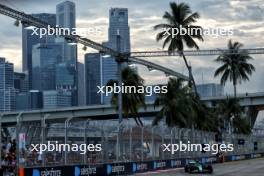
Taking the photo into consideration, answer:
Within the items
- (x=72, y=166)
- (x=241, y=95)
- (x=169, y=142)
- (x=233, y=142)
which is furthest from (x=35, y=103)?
(x=72, y=166)

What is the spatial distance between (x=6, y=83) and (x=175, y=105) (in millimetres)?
24601

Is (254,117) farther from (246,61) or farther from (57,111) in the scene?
(57,111)

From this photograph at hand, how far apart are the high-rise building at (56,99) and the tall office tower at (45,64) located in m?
5.64

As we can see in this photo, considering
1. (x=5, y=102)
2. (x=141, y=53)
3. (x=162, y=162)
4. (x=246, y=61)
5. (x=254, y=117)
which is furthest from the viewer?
(x=254, y=117)

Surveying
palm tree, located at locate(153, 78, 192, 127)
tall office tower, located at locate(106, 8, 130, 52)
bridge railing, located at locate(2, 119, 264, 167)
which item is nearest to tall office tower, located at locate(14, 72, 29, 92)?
palm tree, located at locate(153, 78, 192, 127)

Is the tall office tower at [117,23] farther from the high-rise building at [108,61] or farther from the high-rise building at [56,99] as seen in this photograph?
the high-rise building at [56,99]

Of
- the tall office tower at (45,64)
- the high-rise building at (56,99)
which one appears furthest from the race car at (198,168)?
the high-rise building at (56,99)

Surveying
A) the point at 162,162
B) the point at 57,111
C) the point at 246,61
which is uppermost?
the point at 246,61

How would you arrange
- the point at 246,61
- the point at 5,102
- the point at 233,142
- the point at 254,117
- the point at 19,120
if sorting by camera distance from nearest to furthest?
the point at 19,120 < the point at 233,142 < the point at 5,102 < the point at 246,61 < the point at 254,117

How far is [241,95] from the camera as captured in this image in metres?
114

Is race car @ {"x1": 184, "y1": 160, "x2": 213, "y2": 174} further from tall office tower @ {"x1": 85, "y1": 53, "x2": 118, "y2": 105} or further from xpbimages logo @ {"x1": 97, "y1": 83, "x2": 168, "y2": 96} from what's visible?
tall office tower @ {"x1": 85, "y1": 53, "x2": 118, "y2": 105}

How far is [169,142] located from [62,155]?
768 inches

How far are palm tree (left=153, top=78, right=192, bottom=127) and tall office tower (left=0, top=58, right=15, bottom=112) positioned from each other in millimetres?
21243

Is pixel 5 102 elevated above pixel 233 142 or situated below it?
above
